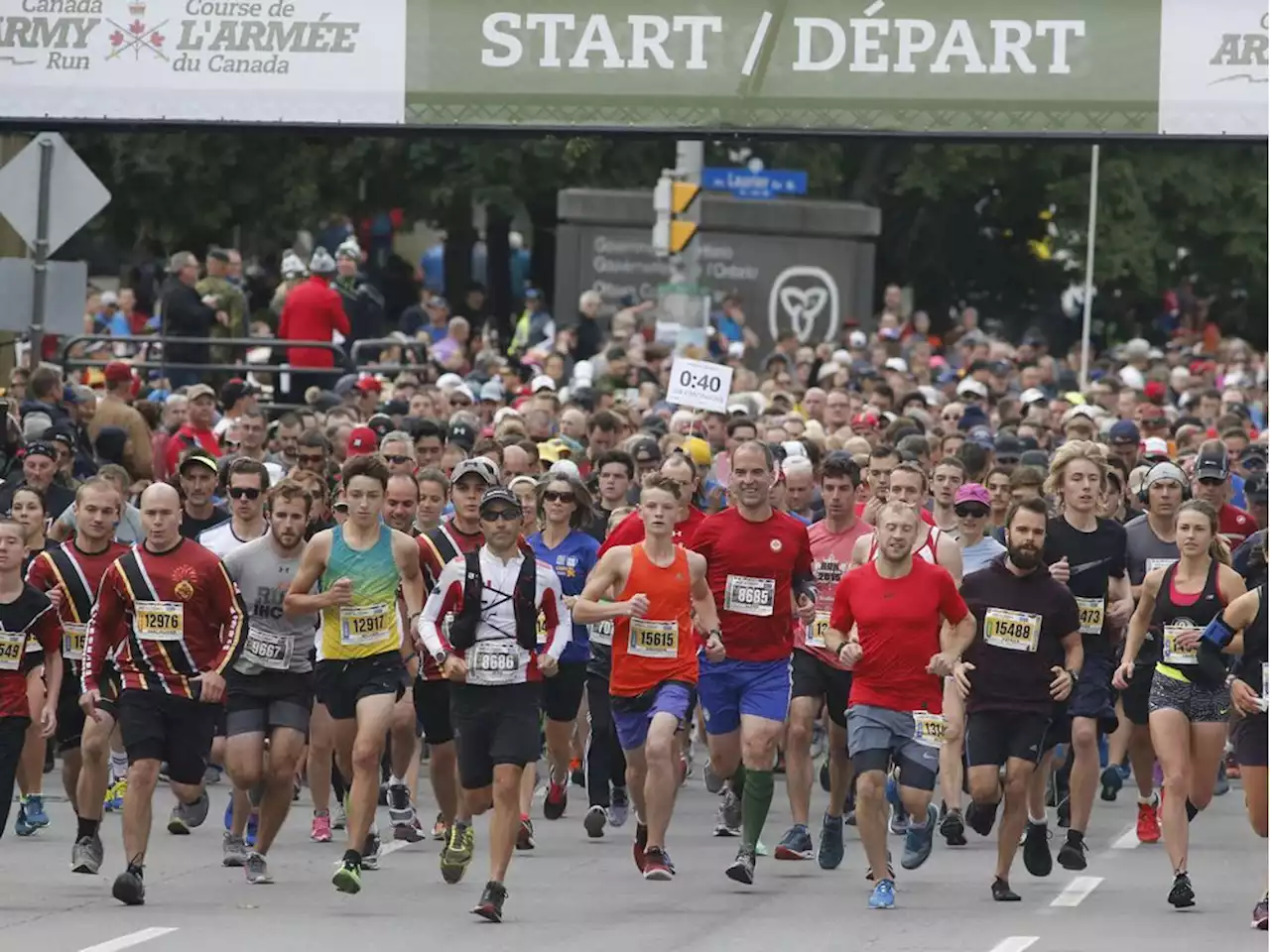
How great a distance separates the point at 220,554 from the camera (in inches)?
622

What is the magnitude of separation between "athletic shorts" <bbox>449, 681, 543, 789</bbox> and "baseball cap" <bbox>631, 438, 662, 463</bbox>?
19.1ft

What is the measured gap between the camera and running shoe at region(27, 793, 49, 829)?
16.6 m

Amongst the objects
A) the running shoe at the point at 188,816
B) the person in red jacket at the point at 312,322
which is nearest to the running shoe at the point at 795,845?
the running shoe at the point at 188,816

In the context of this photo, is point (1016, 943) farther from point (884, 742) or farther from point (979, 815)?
point (979, 815)

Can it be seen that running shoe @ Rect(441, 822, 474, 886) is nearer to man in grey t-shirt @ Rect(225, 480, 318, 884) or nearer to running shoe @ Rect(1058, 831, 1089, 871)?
man in grey t-shirt @ Rect(225, 480, 318, 884)

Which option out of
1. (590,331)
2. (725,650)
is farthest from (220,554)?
(590,331)

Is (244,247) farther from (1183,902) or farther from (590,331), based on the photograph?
(1183,902)

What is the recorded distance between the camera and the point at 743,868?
15016mm

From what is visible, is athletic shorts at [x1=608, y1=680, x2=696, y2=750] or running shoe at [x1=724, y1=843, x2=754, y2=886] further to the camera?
athletic shorts at [x1=608, y1=680, x2=696, y2=750]

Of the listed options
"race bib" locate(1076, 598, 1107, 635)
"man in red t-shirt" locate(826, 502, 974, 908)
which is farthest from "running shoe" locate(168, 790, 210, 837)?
"race bib" locate(1076, 598, 1107, 635)

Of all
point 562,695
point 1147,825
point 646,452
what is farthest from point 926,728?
point 646,452

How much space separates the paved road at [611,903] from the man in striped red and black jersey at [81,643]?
294 millimetres

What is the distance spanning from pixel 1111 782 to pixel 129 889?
22.4ft

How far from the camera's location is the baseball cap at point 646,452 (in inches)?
792
